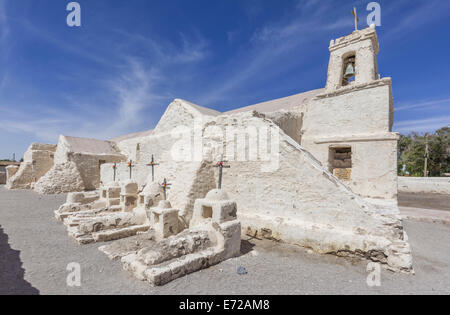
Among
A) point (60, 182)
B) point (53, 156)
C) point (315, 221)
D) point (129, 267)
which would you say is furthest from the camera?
point (53, 156)

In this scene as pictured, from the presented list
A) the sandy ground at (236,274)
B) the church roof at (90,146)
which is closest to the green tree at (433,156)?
the sandy ground at (236,274)

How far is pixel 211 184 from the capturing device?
6.47 meters

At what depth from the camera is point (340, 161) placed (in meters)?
8.47

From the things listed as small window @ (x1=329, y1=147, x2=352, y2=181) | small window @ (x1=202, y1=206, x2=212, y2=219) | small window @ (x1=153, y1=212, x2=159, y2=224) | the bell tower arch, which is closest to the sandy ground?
small window @ (x1=202, y1=206, x2=212, y2=219)

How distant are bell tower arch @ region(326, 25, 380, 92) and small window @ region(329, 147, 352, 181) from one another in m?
2.50

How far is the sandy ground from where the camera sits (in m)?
3.22

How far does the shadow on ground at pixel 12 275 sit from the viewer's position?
3043 mm

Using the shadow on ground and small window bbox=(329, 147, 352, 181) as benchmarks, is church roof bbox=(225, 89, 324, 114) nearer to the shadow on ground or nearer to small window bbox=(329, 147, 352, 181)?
small window bbox=(329, 147, 352, 181)

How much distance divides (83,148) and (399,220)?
18350mm

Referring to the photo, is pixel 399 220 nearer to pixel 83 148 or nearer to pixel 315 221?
pixel 315 221

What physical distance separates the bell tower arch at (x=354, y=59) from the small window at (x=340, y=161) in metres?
2.50

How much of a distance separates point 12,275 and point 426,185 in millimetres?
20280
